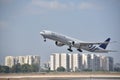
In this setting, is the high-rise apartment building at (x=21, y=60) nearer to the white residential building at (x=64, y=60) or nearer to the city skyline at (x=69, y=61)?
the city skyline at (x=69, y=61)

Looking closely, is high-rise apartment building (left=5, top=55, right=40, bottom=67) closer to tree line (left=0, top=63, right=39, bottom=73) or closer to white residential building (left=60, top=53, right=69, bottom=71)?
white residential building (left=60, top=53, right=69, bottom=71)

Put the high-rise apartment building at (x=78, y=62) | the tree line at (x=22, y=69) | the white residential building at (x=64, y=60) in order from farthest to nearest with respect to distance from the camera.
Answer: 1. the white residential building at (x=64, y=60)
2. the high-rise apartment building at (x=78, y=62)
3. the tree line at (x=22, y=69)

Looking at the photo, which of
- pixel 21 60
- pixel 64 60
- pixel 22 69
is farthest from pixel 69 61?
pixel 22 69

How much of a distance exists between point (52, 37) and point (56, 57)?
1728 inches

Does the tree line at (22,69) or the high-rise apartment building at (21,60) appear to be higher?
the high-rise apartment building at (21,60)

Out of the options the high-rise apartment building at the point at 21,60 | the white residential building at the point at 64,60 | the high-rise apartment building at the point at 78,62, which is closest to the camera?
the high-rise apartment building at the point at 78,62

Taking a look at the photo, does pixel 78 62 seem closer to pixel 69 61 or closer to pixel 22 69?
pixel 69 61

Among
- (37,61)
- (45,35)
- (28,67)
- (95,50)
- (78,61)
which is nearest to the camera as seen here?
(45,35)

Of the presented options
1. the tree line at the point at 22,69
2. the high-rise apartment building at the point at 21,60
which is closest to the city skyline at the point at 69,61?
the high-rise apartment building at the point at 21,60

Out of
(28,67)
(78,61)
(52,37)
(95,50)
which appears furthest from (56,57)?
(52,37)

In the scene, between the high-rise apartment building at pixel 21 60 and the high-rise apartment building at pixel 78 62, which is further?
the high-rise apartment building at pixel 21 60

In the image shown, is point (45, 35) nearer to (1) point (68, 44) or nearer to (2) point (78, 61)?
(1) point (68, 44)

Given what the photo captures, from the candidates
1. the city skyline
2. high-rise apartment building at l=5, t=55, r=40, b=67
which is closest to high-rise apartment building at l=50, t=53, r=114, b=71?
the city skyline

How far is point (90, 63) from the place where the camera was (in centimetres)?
7656
